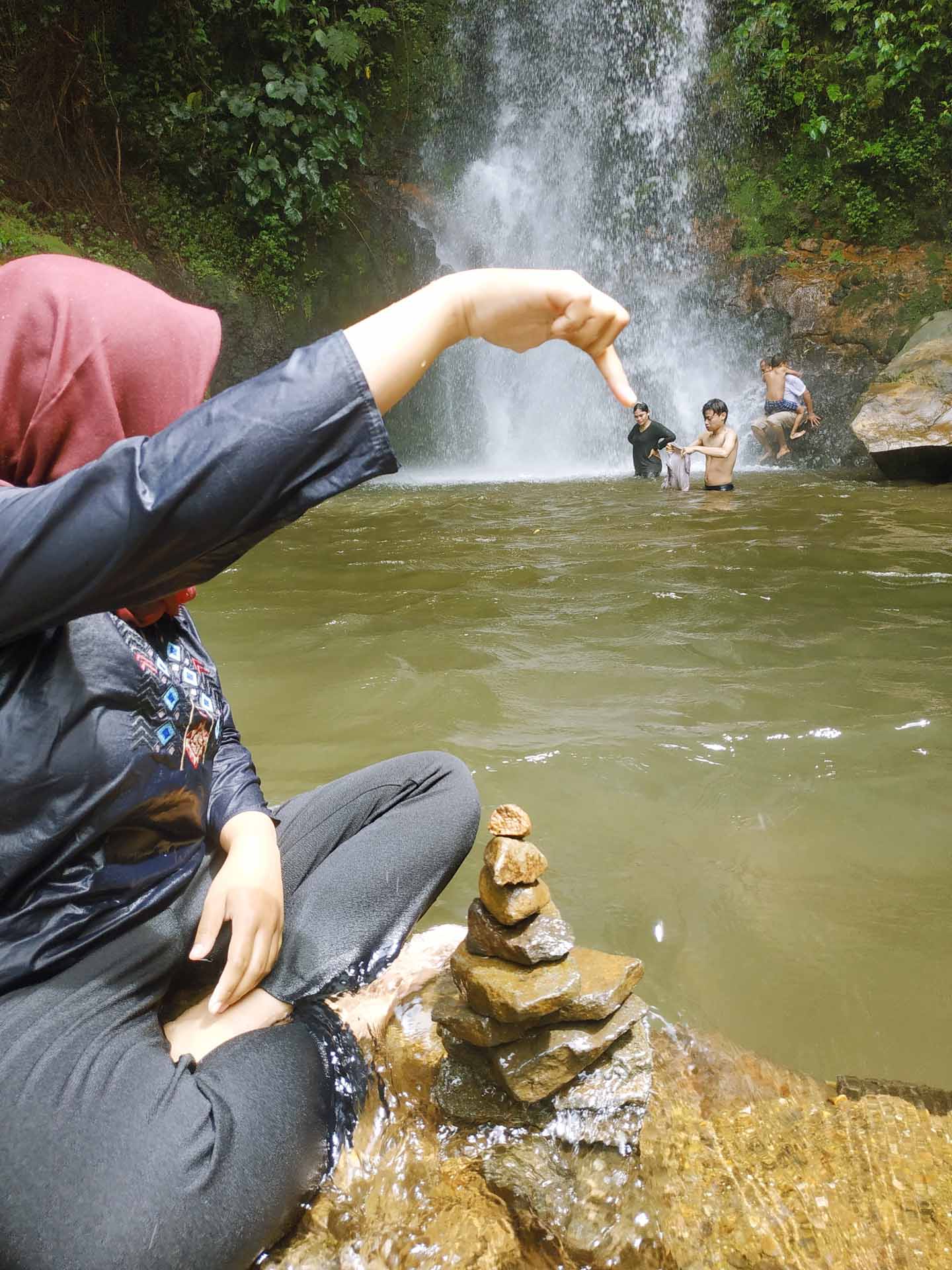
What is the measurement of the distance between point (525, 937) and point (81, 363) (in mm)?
1043

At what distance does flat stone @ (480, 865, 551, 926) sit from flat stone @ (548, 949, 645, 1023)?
11cm

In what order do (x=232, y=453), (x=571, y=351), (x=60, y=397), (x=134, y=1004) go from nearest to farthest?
1. (x=232, y=453)
2. (x=60, y=397)
3. (x=134, y=1004)
4. (x=571, y=351)

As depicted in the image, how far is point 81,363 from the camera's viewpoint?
104cm

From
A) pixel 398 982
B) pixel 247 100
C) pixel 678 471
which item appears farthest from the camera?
pixel 247 100

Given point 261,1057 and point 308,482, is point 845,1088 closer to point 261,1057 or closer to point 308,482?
point 261,1057

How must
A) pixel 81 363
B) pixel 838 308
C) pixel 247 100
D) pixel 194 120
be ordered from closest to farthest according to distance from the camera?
pixel 81 363, pixel 247 100, pixel 194 120, pixel 838 308

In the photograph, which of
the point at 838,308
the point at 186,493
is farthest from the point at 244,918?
the point at 838,308

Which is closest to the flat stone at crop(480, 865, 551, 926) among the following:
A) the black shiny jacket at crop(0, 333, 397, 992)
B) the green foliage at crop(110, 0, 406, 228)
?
the black shiny jacket at crop(0, 333, 397, 992)

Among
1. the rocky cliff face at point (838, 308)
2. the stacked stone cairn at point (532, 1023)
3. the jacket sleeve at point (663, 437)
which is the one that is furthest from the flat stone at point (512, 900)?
the rocky cliff face at point (838, 308)

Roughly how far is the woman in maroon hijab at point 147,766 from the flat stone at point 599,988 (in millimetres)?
389

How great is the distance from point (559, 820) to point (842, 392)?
1184 cm

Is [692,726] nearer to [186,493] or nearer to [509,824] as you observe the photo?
[509,824]

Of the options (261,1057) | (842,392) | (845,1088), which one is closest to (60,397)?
(261,1057)

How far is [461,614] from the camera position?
4.29 metres
